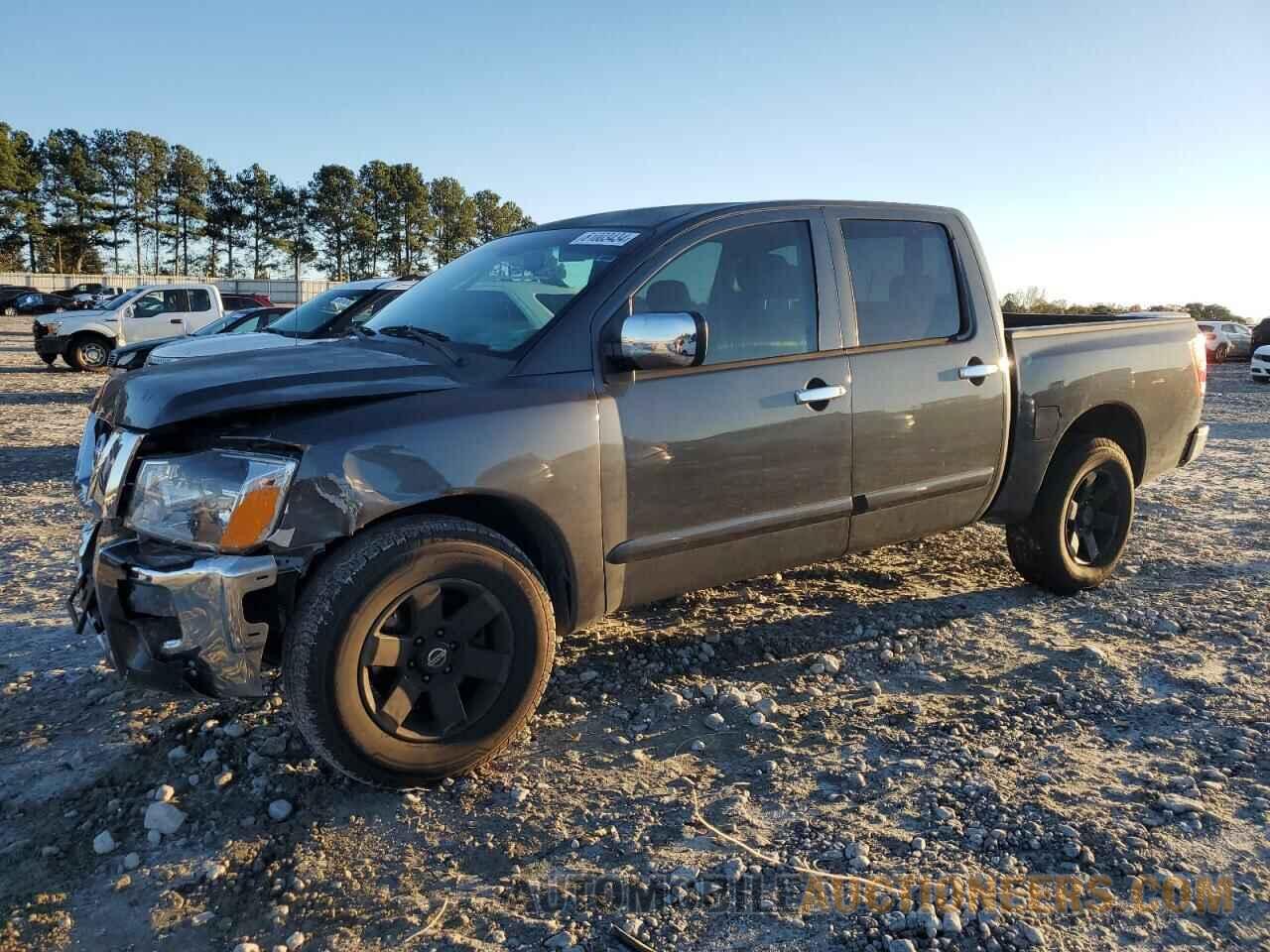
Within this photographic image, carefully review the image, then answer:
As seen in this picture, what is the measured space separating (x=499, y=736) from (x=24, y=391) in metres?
15.2

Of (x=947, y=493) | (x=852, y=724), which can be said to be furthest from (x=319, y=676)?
(x=947, y=493)

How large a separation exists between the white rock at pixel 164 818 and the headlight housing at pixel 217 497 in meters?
0.80

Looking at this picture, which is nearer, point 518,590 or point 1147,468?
point 518,590

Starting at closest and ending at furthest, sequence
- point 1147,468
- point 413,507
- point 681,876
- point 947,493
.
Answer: point 681,876, point 413,507, point 947,493, point 1147,468

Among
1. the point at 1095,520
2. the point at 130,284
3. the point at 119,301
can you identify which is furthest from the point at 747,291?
the point at 130,284

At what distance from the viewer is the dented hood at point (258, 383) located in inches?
106

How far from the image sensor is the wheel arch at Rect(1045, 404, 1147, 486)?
4781 millimetres

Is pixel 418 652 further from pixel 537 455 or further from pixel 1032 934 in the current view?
pixel 1032 934

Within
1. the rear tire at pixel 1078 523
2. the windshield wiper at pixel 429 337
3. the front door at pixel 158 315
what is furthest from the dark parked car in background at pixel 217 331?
the rear tire at pixel 1078 523

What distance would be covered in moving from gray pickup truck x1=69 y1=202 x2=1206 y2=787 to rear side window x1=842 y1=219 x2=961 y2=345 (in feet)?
0.04

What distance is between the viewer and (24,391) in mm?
14875

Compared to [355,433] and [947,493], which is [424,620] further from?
[947,493]

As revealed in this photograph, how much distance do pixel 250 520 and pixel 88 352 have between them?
1890cm

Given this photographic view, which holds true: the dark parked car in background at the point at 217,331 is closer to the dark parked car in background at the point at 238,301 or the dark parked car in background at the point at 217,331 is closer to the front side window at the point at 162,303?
the front side window at the point at 162,303
